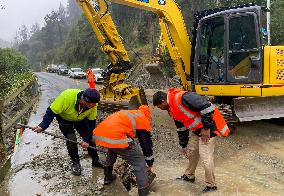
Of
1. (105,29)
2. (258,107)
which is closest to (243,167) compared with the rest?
(258,107)

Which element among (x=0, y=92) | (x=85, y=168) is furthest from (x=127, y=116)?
(x=0, y=92)

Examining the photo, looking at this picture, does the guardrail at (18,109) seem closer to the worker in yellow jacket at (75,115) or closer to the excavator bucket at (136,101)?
the excavator bucket at (136,101)

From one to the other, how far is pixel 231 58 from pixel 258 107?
4.40 feet

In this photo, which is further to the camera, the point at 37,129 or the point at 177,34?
the point at 177,34

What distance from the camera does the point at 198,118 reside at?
20.8 feet

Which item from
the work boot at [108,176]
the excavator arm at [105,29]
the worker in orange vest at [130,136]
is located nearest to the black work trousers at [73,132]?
the work boot at [108,176]

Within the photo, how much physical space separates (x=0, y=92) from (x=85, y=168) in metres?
12.1

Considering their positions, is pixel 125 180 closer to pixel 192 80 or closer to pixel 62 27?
pixel 192 80

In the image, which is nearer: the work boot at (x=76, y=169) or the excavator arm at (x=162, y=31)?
the work boot at (x=76, y=169)

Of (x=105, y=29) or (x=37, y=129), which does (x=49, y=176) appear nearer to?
(x=37, y=129)

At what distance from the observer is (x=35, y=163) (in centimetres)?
790

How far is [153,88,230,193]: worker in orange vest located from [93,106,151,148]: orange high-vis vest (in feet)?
1.96

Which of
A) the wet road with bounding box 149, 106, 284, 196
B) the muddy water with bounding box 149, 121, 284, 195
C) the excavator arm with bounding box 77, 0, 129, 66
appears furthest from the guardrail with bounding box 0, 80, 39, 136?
the muddy water with bounding box 149, 121, 284, 195

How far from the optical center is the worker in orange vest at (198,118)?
612cm
